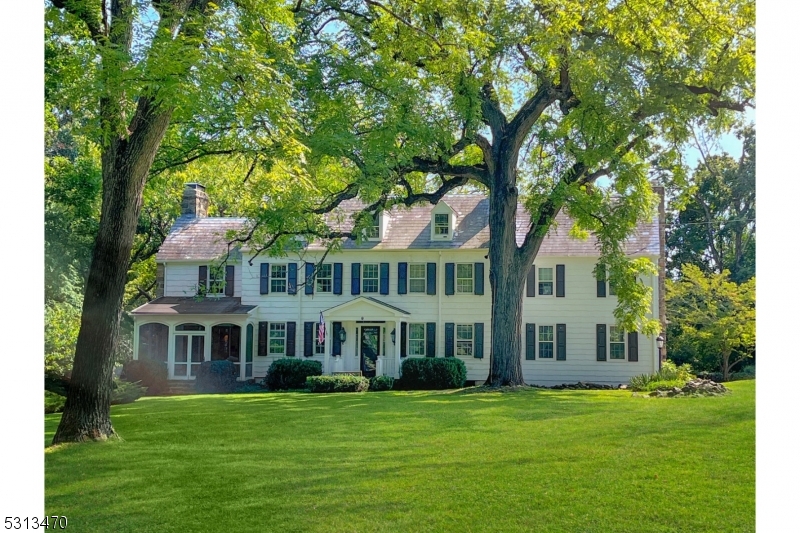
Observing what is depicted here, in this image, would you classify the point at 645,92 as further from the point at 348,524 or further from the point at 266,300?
the point at 266,300

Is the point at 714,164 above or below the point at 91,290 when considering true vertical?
above

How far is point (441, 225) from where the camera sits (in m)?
14.4

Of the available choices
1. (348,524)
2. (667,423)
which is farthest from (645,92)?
(348,524)

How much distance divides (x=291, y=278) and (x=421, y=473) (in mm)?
9842

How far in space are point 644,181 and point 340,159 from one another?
385cm

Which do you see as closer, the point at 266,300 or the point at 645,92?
the point at 645,92

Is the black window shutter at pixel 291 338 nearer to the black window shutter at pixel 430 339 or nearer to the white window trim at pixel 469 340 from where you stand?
the black window shutter at pixel 430 339

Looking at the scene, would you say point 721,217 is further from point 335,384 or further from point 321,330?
point 321,330

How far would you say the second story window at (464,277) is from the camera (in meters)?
14.3

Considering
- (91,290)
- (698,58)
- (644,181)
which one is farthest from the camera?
(644,181)

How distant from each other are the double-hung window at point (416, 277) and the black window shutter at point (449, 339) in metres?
0.88

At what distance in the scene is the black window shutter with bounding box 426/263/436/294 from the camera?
47.1ft

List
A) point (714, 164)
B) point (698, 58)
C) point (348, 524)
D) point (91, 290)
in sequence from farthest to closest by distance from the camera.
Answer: point (698, 58) < point (714, 164) < point (91, 290) < point (348, 524)

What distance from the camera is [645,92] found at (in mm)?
8461
